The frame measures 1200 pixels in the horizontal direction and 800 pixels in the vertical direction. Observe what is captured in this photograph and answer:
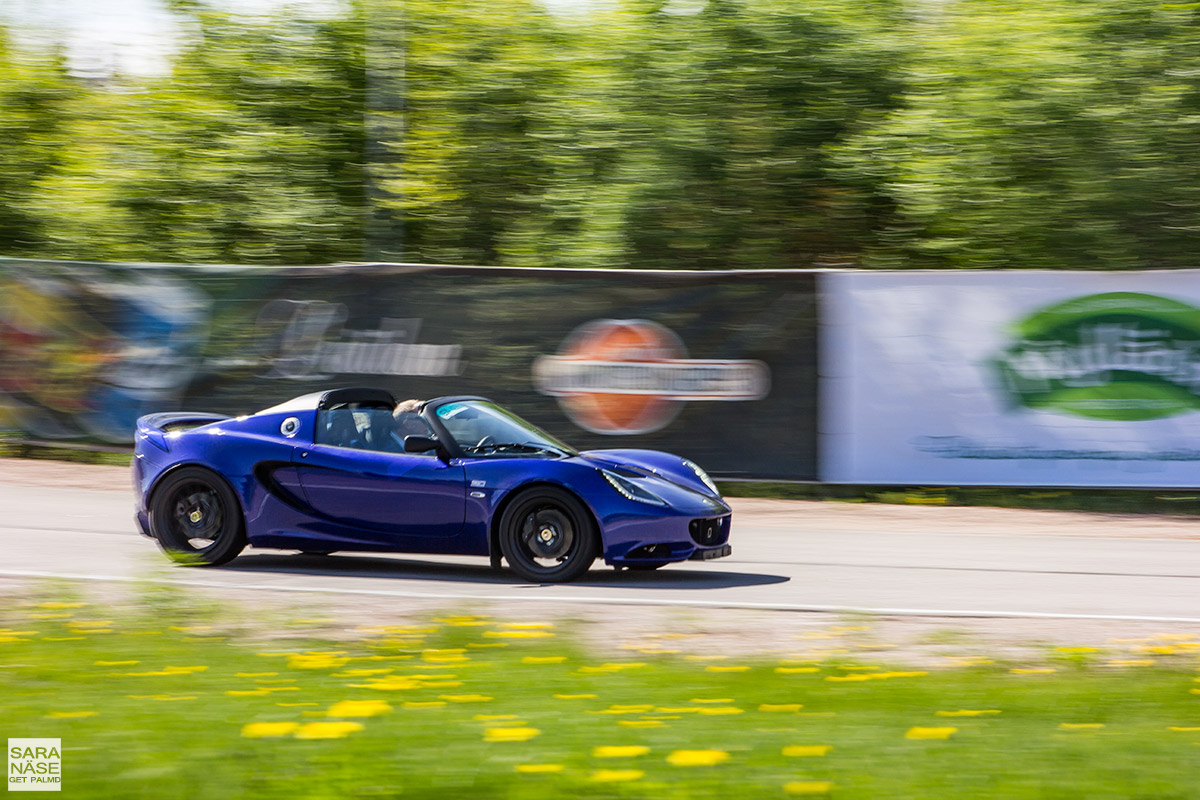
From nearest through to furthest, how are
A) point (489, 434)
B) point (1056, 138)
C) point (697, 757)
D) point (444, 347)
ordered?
point (697, 757) < point (489, 434) < point (444, 347) < point (1056, 138)

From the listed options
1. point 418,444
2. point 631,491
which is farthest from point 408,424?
point 631,491

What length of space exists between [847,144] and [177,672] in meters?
15.0

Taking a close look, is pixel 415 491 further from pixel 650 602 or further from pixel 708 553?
pixel 708 553

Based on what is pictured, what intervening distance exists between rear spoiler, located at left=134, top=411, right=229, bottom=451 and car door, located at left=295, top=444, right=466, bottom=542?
991 mm

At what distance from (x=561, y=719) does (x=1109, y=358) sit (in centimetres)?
966

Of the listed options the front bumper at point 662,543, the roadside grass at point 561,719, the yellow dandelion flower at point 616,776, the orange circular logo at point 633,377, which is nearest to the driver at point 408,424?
the front bumper at point 662,543

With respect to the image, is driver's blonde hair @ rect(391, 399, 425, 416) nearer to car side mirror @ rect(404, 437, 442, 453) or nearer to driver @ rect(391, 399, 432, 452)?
driver @ rect(391, 399, 432, 452)

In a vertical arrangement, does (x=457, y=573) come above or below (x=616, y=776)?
below

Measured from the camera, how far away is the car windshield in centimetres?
898

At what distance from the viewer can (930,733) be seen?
14.6ft

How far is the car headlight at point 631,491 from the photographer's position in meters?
8.56

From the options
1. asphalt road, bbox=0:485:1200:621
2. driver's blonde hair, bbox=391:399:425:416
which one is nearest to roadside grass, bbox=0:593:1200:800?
asphalt road, bbox=0:485:1200:621

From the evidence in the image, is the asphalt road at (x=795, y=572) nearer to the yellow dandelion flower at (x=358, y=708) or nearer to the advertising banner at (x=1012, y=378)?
the advertising banner at (x=1012, y=378)

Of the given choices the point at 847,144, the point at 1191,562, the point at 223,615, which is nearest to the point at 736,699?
the point at 223,615
